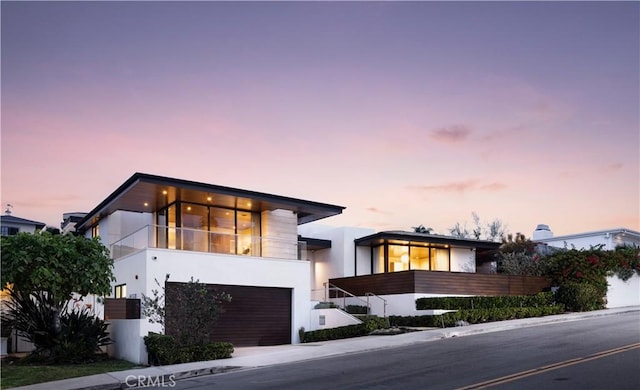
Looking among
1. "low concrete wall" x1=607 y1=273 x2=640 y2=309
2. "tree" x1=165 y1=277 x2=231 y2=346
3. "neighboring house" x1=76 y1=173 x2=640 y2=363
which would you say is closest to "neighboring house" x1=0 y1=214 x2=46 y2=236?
"neighboring house" x1=76 y1=173 x2=640 y2=363

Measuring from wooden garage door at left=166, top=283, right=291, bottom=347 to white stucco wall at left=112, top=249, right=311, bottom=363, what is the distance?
29 centimetres

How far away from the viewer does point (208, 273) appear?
23953mm

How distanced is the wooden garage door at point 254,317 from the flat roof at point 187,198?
3.61 metres

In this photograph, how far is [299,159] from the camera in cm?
3139

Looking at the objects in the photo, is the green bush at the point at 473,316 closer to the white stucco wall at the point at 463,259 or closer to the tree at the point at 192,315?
the white stucco wall at the point at 463,259

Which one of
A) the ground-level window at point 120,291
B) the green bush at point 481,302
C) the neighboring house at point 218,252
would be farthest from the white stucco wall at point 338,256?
the ground-level window at point 120,291

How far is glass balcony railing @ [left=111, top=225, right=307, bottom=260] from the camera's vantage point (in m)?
23.1

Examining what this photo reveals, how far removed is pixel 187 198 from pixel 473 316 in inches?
481

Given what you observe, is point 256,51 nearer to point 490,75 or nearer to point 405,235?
point 490,75

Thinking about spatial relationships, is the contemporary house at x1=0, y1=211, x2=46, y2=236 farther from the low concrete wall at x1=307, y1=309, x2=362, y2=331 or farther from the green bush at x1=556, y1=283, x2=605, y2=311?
the green bush at x1=556, y1=283, x2=605, y2=311

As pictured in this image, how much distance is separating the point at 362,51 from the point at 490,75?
484cm

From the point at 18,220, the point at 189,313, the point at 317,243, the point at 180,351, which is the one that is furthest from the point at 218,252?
the point at 18,220

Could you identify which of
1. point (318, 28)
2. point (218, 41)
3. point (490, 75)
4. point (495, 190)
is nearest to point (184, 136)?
point (218, 41)

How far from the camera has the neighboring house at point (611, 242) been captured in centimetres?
3300
